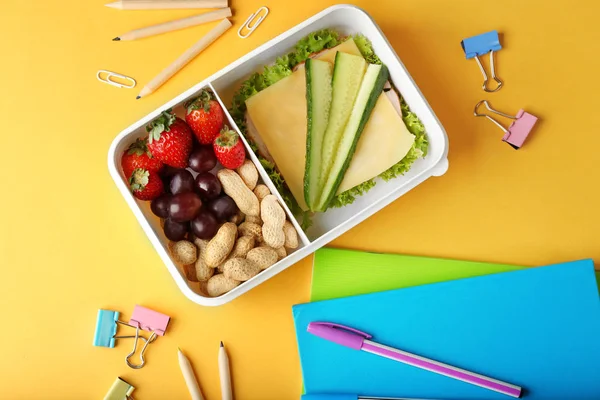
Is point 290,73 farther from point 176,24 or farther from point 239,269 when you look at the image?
point 239,269

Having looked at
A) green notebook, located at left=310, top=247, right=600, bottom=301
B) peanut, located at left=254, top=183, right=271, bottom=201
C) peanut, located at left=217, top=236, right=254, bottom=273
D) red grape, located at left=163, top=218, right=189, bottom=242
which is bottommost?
green notebook, located at left=310, top=247, right=600, bottom=301

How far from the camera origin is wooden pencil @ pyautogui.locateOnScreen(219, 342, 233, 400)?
132 cm

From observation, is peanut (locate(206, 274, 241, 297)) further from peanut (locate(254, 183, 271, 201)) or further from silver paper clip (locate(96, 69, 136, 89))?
silver paper clip (locate(96, 69, 136, 89))

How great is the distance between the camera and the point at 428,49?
139 cm

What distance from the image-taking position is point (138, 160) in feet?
3.93

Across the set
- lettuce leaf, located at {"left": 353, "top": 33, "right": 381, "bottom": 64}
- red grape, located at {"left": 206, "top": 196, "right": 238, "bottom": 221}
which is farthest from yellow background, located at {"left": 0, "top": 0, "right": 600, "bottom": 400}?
red grape, located at {"left": 206, "top": 196, "right": 238, "bottom": 221}

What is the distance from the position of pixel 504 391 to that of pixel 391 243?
41 cm

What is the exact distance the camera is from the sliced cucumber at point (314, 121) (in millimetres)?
1238

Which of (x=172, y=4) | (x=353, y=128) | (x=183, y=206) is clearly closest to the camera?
(x=183, y=206)

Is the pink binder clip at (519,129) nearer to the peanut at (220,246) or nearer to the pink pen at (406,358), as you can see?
the pink pen at (406,358)

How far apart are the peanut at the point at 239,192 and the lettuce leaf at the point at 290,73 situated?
80 millimetres

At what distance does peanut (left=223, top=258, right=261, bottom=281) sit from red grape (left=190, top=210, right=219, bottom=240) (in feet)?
0.25

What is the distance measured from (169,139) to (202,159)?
0.08 meters

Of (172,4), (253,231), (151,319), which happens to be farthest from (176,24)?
(151,319)
